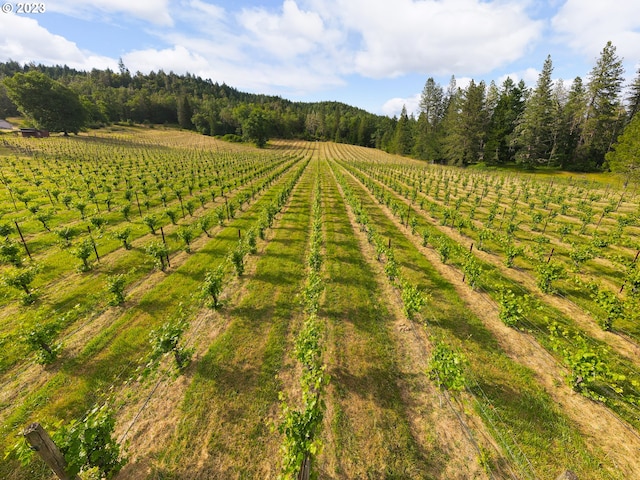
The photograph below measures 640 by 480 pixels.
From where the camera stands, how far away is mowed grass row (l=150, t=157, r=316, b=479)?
6.56m

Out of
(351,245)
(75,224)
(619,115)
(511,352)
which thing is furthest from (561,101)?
(75,224)

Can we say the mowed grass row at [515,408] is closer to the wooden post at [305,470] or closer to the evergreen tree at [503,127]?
the wooden post at [305,470]

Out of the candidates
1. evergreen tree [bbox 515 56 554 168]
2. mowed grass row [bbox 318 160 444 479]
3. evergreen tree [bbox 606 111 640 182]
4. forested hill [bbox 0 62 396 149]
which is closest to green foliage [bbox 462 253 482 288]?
mowed grass row [bbox 318 160 444 479]

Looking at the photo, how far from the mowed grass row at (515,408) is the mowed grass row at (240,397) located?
21.3 ft

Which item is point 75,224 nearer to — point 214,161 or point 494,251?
point 494,251

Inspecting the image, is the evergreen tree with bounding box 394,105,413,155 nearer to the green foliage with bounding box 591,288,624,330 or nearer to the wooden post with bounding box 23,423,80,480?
the green foliage with bounding box 591,288,624,330

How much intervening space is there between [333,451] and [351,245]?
583 inches

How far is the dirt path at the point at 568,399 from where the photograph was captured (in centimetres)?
687

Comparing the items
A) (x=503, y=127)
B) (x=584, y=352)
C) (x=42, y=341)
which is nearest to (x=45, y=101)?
(x=42, y=341)

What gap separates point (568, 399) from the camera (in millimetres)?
8312

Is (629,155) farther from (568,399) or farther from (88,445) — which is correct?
(88,445)

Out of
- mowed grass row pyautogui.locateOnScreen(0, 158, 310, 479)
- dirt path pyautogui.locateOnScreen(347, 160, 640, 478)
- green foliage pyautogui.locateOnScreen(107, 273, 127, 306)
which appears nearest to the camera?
dirt path pyautogui.locateOnScreen(347, 160, 640, 478)

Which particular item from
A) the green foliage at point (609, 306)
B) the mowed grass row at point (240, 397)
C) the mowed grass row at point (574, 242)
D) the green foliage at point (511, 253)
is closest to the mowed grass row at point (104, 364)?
the mowed grass row at point (240, 397)

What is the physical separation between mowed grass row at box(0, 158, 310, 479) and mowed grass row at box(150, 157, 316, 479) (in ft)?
8.33
